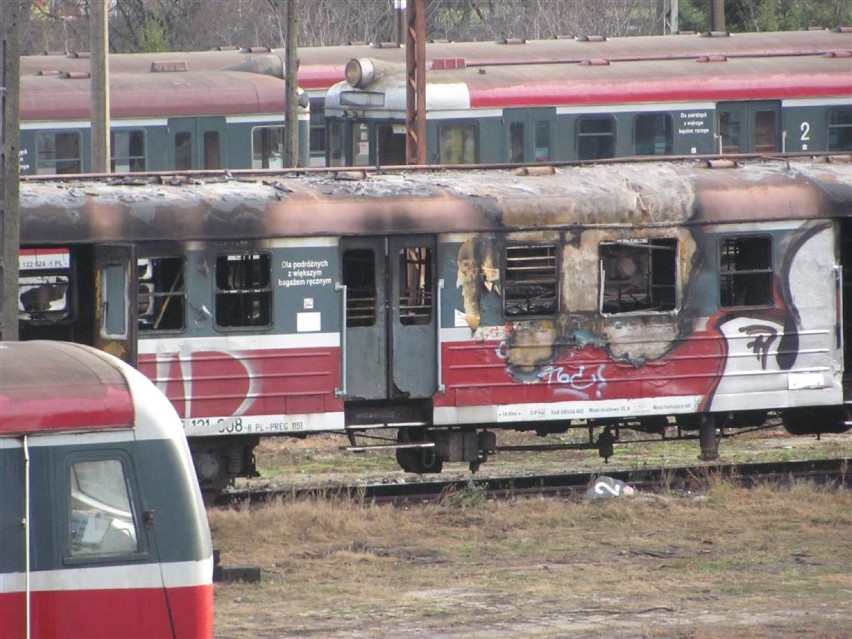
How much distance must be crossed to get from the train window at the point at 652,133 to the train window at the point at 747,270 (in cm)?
951

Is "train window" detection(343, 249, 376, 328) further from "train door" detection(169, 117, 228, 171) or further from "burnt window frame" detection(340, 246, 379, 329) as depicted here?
"train door" detection(169, 117, 228, 171)

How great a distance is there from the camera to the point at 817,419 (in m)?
16.6

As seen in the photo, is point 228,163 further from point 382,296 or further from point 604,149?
point 382,296

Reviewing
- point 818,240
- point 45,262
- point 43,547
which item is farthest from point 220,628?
point 818,240

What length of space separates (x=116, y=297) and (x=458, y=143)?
11.2 meters

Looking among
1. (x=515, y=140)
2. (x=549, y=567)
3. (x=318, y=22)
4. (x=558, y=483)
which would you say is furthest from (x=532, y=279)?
(x=318, y=22)

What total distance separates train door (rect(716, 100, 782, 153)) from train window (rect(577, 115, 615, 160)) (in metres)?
1.73

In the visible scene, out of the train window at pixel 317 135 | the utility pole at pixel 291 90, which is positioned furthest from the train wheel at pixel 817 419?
the train window at pixel 317 135

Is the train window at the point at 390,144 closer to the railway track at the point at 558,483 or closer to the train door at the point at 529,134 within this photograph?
the train door at the point at 529,134

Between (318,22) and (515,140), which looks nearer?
(515,140)

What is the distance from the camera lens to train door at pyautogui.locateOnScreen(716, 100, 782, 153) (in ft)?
82.2

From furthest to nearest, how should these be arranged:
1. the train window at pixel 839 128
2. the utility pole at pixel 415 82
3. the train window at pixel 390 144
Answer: the train window at pixel 839 128
the train window at pixel 390 144
the utility pole at pixel 415 82

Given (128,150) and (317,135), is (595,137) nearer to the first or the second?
(317,135)

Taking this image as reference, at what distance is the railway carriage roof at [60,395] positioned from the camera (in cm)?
774
